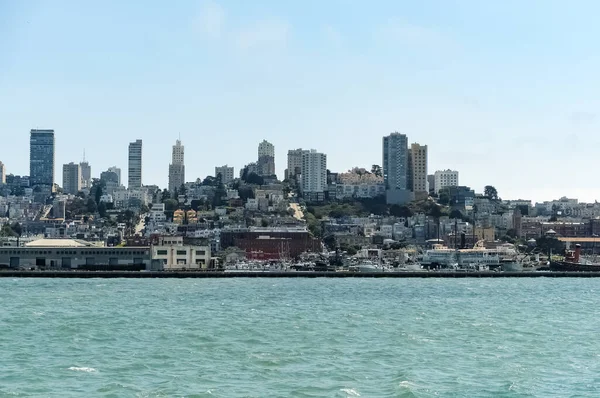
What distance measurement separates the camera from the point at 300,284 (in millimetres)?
69562

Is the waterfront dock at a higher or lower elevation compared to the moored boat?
lower

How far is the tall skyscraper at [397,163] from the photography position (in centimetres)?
17900

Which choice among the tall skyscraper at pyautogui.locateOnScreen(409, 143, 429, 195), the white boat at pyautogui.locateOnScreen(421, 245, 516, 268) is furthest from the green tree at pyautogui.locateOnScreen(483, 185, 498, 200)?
the white boat at pyautogui.locateOnScreen(421, 245, 516, 268)

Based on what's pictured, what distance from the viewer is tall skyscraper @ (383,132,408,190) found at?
179 m

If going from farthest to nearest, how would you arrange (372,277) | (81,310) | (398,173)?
(398,173) < (372,277) < (81,310)

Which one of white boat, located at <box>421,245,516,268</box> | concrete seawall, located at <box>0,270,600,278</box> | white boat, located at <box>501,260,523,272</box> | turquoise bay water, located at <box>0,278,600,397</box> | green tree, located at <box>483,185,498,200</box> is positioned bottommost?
turquoise bay water, located at <box>0,278,600,397</box>

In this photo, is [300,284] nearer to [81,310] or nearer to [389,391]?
[81,310]

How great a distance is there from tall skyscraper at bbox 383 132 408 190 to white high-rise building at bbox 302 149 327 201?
36.3 feet

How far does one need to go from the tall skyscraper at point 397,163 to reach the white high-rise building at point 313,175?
1106cm

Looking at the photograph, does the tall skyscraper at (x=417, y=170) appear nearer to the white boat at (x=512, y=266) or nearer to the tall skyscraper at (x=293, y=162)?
the tall skyscraper at (x=293, y=162)

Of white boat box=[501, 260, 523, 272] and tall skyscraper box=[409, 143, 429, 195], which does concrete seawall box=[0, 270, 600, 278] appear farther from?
tall skyscraper box=[409, 143, 429, 195]

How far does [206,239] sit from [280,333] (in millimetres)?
93131

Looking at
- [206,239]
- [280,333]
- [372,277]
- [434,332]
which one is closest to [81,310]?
[280,333]

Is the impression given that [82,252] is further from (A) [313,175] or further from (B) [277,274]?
(A) [313,175]
